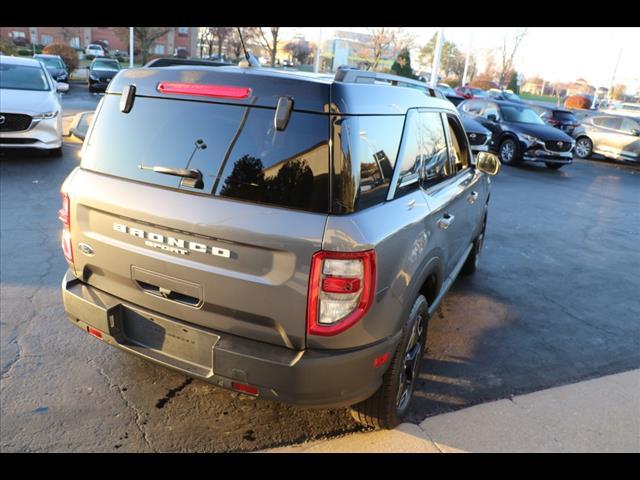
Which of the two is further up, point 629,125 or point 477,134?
point 629,125

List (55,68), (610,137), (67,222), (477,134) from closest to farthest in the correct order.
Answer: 1. (67,222)
2. (477,134)
3. (610,137)
4. (55,68)

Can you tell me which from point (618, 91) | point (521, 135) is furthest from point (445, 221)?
point (618, 91)

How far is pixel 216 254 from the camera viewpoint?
7.70ft

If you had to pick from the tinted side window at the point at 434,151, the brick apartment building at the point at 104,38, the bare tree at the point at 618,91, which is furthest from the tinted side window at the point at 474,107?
the bare tree at the point at 618,91

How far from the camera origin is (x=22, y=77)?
33.1 ft

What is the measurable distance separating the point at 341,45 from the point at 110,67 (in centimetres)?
1984

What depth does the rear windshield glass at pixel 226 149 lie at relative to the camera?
229 centimetres

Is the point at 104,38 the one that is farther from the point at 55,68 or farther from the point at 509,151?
the point at 509,151

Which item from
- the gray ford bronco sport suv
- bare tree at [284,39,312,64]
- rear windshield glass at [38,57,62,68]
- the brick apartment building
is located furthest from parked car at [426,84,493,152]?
the brick apartment building

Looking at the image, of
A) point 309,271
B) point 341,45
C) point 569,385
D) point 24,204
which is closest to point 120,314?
point 309,271

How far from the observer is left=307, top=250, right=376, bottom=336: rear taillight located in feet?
7.25

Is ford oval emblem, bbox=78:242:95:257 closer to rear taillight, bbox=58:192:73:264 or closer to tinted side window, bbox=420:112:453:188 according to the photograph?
rear taillight, bbox=58:192:73:264

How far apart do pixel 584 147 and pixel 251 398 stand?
18.8 metres

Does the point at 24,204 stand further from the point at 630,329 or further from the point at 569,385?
Answer: the point at 630,329
